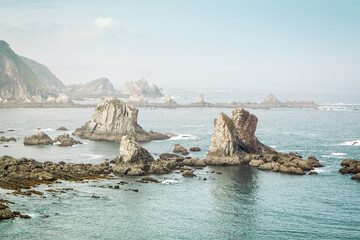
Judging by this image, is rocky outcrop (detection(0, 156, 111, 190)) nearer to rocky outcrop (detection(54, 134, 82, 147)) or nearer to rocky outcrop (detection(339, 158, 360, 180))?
rocky outcrop (detection(54, 134, 82, 147))

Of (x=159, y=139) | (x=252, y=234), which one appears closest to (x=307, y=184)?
(x=252, y=234)

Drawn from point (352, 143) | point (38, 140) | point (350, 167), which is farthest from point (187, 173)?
point (352, 143)

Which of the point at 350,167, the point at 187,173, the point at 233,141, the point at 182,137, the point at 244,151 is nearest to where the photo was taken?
the point at 187,173

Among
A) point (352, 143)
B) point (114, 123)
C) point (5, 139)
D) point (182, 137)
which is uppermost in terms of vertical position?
point (114, 123)

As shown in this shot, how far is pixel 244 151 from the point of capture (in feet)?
375

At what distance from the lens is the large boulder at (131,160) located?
97925mm

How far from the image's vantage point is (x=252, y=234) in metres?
64.6

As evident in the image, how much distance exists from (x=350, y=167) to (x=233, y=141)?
89.4ft

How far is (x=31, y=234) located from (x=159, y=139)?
284ft

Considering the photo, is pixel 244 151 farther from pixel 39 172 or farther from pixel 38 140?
pixel 38 140

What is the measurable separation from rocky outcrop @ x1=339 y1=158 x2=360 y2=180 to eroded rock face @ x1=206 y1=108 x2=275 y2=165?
18659mm

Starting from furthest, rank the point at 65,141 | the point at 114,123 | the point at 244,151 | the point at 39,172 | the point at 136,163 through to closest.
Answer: the point at 114,123
the point at 65,141
the point at 244,151
the point at 136,163
the point at 39,172

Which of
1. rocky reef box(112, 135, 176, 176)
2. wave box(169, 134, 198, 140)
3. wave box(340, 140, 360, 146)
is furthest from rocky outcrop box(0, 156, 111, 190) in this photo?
wave box(340, 140, 360, 146)

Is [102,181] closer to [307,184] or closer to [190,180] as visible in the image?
[190,180]
